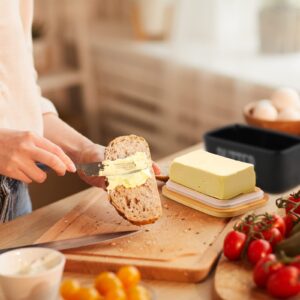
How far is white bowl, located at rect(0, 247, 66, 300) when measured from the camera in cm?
108

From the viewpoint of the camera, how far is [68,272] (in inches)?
52.2

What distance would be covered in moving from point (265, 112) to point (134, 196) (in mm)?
720

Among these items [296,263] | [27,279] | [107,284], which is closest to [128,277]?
[107,284]

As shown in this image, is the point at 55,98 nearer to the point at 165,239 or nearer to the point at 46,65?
the point at 46,65

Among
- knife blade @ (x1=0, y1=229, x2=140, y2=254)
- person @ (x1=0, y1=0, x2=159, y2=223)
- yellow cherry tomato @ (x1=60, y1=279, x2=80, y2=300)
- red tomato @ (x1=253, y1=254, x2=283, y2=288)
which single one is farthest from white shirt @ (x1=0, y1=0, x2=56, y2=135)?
red tomato @ (x1=253, y1=254, x2=283, y2=288)

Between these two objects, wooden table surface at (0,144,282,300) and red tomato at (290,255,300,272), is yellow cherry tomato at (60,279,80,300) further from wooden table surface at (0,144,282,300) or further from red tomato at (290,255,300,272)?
red tomato at (290,255,300,272)

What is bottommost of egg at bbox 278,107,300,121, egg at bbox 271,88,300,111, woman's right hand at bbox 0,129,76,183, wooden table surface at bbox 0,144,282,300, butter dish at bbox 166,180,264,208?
wooden table surface at bbox 0,144,282,300

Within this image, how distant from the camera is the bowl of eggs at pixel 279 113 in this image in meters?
2.00

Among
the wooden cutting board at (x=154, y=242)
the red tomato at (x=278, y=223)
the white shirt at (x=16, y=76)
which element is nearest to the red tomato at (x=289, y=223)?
the red tomato at (x=278, y=223)

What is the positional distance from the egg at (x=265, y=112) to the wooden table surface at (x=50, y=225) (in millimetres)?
629

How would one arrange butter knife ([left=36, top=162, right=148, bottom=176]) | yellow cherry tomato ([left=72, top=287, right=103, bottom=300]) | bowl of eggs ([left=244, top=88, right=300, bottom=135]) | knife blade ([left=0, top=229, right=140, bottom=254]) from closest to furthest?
1. yellow cherry tomato ([left=72, top=287, right=103, bottom=300])
2. knife blade ([left=0, top=229, right=140, bottom=254])
3. butter knife ([left=36, top=162, right=148, bottom=176])
4. bowl of eggs ([left=244, top=88, right=300, bottom=135])

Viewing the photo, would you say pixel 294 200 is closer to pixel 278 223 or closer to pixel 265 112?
pixel 278 223

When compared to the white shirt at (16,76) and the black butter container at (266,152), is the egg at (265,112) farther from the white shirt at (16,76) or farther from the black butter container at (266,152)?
the white shirt at (16,76)

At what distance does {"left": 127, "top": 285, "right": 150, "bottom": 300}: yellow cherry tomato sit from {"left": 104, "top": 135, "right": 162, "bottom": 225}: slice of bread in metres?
0.35
